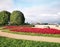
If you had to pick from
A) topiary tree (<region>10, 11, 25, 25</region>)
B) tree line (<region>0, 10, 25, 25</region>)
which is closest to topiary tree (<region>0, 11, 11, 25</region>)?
tree line (<region>0, 10, 25, 25</region>)

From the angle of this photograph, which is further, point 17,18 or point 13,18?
point 13,18

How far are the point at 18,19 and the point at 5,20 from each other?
617 cm

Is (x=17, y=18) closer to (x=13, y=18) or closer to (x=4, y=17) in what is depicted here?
(x=13, y=18)

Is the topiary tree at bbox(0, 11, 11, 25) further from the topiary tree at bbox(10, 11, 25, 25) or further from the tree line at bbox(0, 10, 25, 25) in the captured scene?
the topiary tree at bbox(10, 11, 25, 25)


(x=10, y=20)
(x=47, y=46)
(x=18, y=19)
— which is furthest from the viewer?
(x=10, y=20)

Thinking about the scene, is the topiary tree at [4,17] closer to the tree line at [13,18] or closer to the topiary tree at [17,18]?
the tree line at [13,18]

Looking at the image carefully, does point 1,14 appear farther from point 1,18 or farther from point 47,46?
point 47,46

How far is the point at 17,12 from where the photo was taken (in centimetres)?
5269

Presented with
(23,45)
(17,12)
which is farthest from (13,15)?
(23,45)

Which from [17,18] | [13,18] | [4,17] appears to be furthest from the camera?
[4,17]

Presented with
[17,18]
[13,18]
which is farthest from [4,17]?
[17,18]

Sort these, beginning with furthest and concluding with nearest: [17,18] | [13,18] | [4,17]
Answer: [4,17], [13,18], [17,18]

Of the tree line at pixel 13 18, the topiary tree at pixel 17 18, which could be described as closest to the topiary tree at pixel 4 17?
the tree line at pixel 13 18

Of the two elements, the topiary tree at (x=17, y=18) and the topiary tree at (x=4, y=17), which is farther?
the topiary tree at (x=4, y=17)
